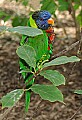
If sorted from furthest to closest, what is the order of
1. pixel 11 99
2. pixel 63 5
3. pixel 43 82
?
1. pixel 43 82
2. pixel 63 5
3. pixel 11 99

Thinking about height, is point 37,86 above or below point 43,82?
above

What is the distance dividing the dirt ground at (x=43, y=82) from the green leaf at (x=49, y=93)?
91 cm

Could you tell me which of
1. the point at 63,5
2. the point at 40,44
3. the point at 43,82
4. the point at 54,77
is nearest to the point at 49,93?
the point at 54,77

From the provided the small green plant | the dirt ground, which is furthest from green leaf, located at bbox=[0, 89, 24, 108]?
the dirt ground

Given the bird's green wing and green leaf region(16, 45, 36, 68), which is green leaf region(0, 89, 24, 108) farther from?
the bird's green wing

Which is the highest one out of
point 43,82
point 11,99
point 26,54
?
point 26,54

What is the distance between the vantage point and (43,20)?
135 centimetres

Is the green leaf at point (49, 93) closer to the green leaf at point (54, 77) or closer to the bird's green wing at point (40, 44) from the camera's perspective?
the green leaf at point (54, 77)

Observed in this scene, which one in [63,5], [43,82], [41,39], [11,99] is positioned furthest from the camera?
[43,82]

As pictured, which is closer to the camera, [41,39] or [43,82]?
[41,39]

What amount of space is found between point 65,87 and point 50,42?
4.32 ft

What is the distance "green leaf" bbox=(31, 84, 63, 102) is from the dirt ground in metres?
0.91

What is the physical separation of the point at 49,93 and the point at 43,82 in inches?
74.1

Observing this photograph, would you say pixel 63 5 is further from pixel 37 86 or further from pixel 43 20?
pixel 37 86
